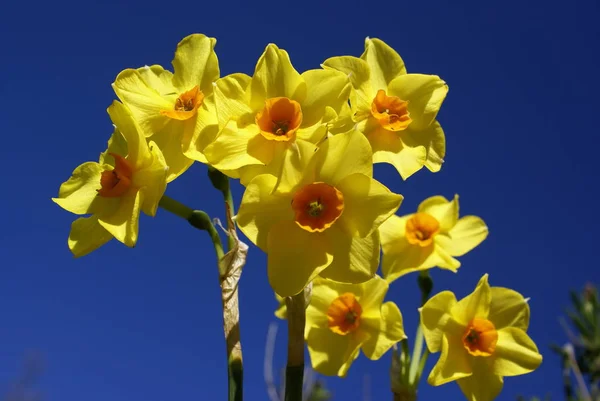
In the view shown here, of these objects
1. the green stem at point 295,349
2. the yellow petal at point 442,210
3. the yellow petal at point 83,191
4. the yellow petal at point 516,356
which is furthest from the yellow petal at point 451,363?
the yellow petal at point 83,191

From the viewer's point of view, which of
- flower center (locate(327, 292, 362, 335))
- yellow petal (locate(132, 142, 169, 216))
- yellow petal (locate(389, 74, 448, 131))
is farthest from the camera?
flower center (locate(327, 292, 362, 335))

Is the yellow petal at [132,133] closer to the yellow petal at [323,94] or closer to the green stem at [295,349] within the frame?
the yellow petal at [323,94]

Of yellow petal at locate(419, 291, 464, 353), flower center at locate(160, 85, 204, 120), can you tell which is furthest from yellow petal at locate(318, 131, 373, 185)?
yellow petal at locate(419, 291, 464, 353)

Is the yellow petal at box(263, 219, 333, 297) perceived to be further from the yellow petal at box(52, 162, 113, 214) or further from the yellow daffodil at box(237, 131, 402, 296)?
the yellow petal at box(52, 162, 113, 214)

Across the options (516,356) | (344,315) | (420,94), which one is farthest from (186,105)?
(516,356)

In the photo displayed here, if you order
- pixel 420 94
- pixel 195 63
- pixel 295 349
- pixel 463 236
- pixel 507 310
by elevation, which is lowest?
pixel 295 349

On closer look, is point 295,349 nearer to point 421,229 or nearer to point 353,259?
point 353,259

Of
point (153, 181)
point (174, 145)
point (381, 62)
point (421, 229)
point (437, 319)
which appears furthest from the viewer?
point (421, 229)
